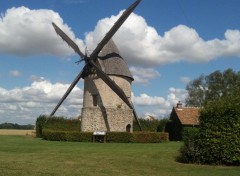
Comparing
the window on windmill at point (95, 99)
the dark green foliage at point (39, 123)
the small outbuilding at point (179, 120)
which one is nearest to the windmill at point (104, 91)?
the window on windmill at point (95, 99)

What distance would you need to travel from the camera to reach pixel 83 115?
129ft

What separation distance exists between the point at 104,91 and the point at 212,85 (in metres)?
30.7

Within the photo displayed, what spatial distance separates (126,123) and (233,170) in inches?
951

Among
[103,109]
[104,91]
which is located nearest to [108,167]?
[103,109]

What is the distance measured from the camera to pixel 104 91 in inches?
1508

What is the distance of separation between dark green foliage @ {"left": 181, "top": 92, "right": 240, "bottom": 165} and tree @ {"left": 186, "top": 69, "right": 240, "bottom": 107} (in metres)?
43.4

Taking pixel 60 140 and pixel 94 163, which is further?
pixel 60 140

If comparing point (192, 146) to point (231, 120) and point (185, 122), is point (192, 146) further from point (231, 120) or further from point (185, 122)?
point (185, 122)

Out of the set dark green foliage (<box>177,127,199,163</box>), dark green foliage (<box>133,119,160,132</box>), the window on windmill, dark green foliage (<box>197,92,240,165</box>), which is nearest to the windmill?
the window on windmill

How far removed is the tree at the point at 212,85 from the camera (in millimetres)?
61844

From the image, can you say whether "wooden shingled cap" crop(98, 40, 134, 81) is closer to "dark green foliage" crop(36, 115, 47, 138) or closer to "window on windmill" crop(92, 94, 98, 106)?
"window on windmill" crop(92, 94, 98, 106)

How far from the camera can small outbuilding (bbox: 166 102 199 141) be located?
138ft

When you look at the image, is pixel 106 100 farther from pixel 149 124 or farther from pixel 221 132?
pixel 221 132

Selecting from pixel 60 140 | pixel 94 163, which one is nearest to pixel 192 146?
pixel 94 163
